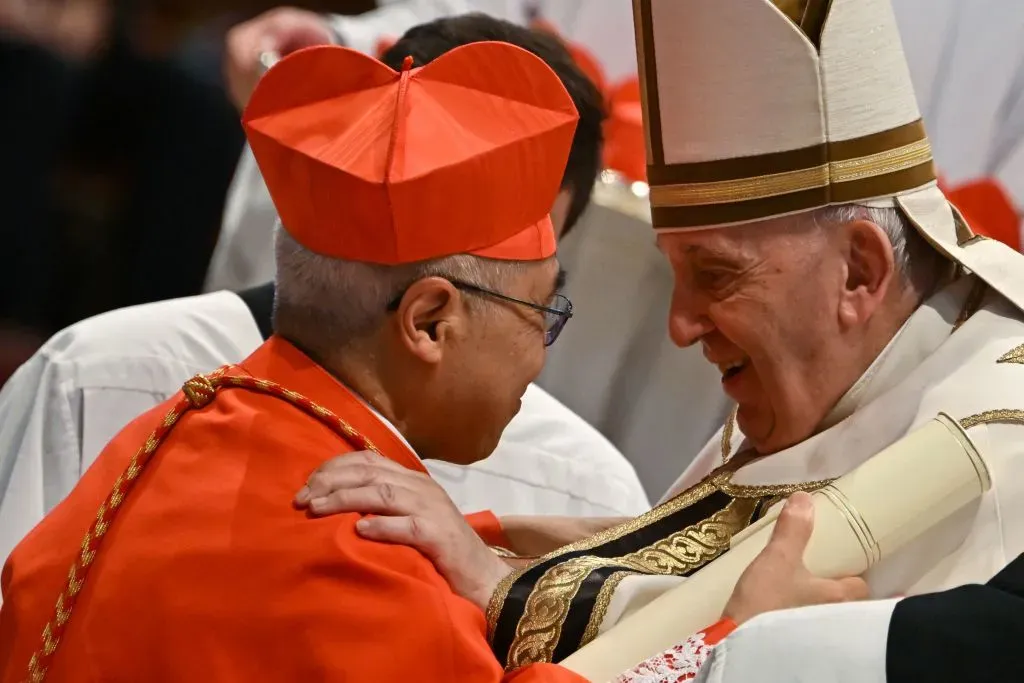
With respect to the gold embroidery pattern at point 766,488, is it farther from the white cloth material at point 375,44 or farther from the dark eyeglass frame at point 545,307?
the white cloth material at point 375,44

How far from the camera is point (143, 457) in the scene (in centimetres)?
194

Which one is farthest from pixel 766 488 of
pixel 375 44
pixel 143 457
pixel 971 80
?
pixel 375 44

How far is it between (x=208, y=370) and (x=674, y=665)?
1600 mm

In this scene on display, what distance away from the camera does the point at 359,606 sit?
5.66 ft

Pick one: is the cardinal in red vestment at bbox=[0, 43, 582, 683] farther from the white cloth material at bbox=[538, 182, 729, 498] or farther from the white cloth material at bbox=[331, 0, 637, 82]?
the white cloth material at bbox=[331, 0, 637, 82]

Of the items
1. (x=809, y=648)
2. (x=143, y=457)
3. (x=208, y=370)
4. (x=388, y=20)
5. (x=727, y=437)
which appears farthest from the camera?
(x=388, y=20)

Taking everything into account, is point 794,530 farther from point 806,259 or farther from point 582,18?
point 582,18

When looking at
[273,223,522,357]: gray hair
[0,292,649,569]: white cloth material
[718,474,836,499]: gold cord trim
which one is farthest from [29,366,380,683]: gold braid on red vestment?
[0,292,649,569]: white cloth material

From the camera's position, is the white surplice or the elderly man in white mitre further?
the elderly man in white mitre

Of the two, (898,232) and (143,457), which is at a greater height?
(898,232)

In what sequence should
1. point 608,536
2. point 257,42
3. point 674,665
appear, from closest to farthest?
point 674,665, point 608,536, point 257,42

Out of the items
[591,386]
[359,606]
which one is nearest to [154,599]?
[359,606]

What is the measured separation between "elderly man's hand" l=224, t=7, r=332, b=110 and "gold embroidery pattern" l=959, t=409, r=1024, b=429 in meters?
2.79

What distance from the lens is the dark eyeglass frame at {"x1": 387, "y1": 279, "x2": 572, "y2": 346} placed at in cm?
195
